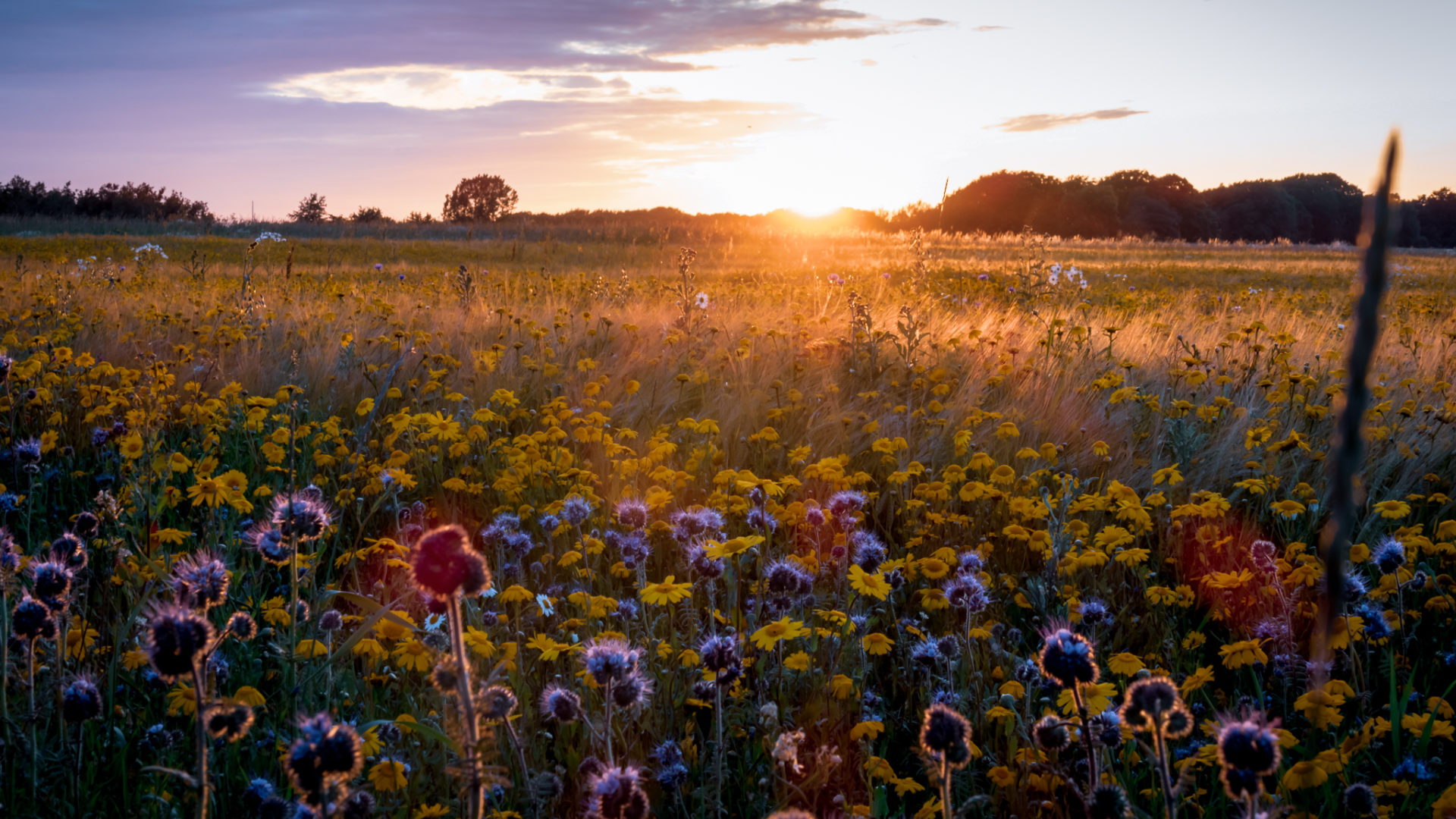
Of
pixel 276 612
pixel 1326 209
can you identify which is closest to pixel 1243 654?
pixel 276 612

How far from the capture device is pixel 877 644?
2.36m

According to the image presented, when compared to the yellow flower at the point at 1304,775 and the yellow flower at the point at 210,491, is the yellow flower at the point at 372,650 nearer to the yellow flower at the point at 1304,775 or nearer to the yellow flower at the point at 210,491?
the yellow flower at the point at 210,491

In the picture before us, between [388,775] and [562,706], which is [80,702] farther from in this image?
[562,706]

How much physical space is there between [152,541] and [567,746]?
171cm

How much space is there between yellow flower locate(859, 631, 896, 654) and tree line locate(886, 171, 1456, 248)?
60.0m

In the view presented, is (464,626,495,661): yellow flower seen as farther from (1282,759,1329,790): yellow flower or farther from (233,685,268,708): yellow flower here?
(1282,759,1329,790): yellow flower

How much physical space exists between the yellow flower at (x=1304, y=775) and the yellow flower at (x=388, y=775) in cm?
182

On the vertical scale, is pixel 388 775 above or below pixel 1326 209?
below

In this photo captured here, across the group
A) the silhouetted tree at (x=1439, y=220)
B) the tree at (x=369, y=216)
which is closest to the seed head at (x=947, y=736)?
the tree at (x=369, y=216)

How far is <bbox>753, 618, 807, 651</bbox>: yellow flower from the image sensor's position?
2041 mm

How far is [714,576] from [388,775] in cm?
88

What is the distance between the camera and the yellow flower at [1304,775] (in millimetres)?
1696

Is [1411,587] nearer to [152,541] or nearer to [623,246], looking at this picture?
[152,541]

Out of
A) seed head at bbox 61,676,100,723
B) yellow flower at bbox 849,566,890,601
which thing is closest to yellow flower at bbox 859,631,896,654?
yellow flower at bbox 849,566,890,601
